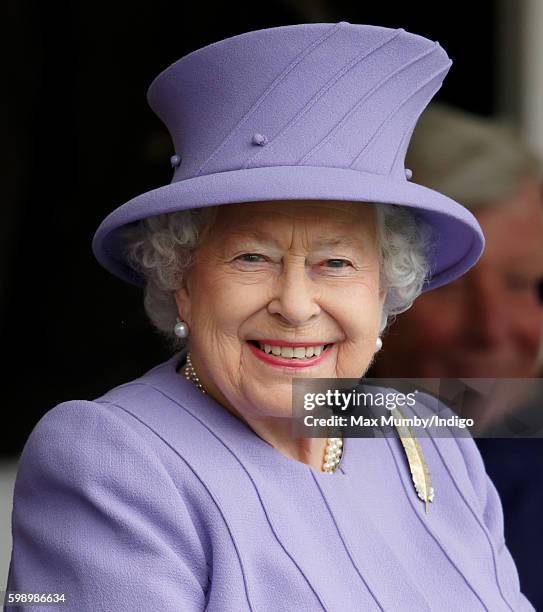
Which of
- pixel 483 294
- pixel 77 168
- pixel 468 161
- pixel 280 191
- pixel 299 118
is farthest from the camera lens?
pixel 77 168

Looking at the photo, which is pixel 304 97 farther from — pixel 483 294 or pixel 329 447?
pixel 483 294

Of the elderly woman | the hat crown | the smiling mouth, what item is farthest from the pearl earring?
the hat crown

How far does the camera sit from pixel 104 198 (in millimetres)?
4355

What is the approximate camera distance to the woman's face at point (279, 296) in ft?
7.27

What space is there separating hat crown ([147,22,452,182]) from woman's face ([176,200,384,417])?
11 centimetres

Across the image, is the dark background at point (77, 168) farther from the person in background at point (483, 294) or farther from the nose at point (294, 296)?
the nose at point (294, 296)

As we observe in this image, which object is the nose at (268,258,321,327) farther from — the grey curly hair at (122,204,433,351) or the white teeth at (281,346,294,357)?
the grey curly hair at (122,204,433,351)

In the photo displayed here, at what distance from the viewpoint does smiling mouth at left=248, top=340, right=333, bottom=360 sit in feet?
7.36

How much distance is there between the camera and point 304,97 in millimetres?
2197

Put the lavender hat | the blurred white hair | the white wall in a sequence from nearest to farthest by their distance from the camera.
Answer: the lavender hat, the blurred white hair, the white wall

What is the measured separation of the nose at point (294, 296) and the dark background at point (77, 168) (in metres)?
2.19

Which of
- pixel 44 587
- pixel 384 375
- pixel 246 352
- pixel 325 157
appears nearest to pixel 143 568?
pixel 44 587

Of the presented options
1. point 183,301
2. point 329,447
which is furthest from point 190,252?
point 329,447

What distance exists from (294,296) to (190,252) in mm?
276
